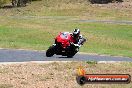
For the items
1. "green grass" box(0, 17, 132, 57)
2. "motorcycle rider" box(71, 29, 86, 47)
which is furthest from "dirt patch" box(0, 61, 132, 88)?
"green grass" box(0, 17, 132, 57)

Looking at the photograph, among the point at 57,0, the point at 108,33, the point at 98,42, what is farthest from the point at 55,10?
the point at 98,42

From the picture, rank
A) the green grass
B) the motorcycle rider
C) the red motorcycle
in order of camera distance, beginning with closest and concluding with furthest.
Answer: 1. the motorcycle rider
2. the red motorcycle
3. the green grass

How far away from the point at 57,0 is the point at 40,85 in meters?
59.3

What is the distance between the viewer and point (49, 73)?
49.3 ft

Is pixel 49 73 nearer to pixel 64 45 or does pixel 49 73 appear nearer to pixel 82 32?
pixel 64 45

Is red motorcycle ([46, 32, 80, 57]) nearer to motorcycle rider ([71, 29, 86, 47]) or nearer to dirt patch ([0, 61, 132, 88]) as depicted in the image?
motorcycle rider ([71, 29, 86, 47])

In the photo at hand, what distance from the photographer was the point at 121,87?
1323cm

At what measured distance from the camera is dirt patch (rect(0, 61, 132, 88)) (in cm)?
1334

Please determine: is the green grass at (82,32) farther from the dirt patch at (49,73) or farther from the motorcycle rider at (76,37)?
the dirt patch at (49,73)

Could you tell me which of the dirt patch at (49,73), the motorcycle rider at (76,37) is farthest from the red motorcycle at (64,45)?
the dirt patch at (49,73)

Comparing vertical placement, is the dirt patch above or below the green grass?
above

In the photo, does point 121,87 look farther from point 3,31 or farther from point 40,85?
point 3,31

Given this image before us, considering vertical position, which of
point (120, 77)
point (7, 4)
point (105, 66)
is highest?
point (120, 77)

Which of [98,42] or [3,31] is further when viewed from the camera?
[3,31]
